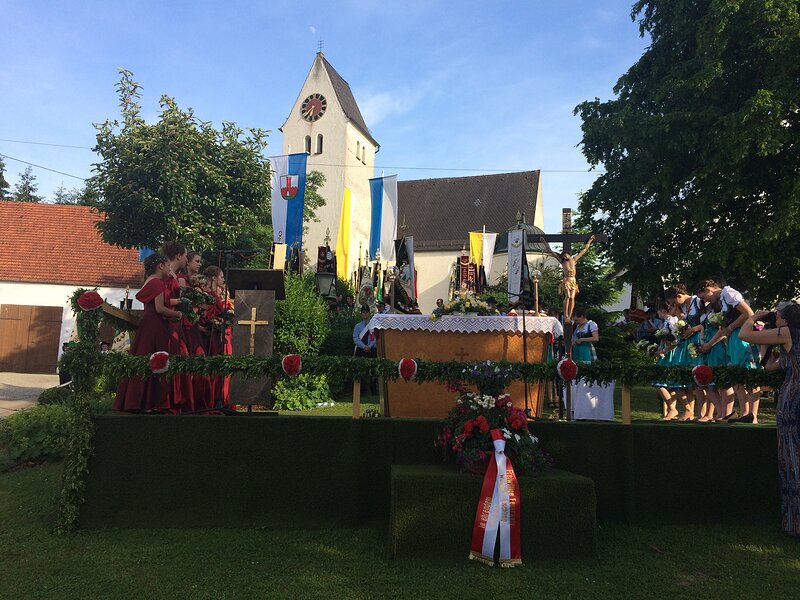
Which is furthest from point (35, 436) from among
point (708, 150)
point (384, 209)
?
point (708, 150)

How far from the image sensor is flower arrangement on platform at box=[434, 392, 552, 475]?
14.2ft

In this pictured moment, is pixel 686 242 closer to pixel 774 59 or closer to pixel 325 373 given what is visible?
pixel 774 59

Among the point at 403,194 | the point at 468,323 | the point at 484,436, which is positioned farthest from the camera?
the point at 403,194

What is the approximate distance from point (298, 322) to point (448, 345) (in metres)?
5.38

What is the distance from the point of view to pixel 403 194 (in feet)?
173

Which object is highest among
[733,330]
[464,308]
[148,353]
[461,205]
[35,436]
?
[461,205]

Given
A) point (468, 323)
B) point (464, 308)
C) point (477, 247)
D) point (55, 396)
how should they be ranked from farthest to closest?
point (477, 247)
point (55, 396)
point (464, 308)
point (468, 323)

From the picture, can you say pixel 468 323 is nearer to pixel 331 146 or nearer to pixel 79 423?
pixel 79 423

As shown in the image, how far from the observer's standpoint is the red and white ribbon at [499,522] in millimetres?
4039

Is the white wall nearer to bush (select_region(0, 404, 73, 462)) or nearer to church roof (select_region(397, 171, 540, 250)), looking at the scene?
bush (select_region(0, 404, 73, 462))

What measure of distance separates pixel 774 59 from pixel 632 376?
13.9m

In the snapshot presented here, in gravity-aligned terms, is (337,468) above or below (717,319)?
below

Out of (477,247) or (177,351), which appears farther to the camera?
(477,247)

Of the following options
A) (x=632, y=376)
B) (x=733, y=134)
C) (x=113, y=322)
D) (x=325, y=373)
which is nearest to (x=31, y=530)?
(x=113, y=322)
